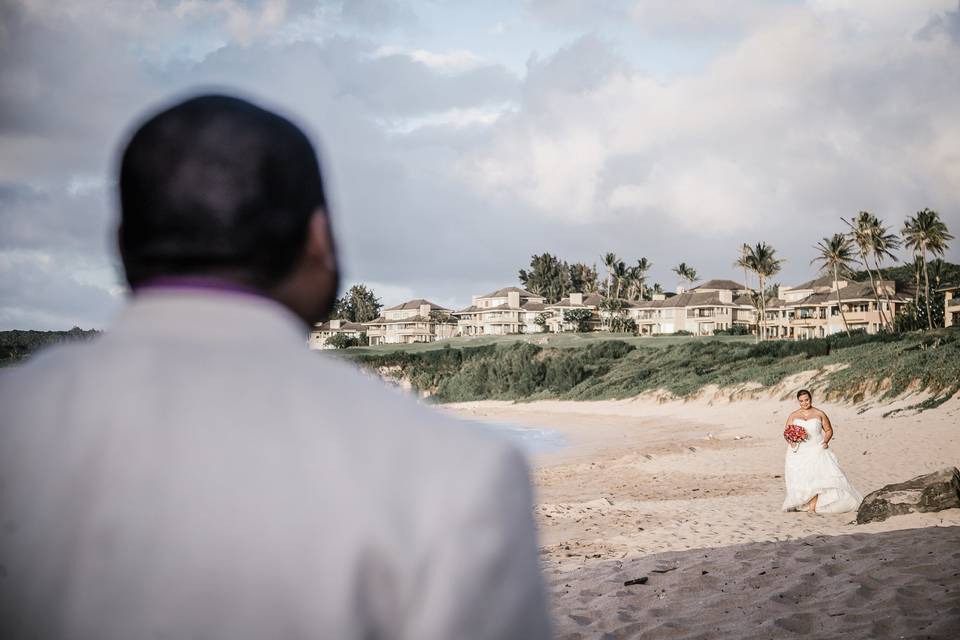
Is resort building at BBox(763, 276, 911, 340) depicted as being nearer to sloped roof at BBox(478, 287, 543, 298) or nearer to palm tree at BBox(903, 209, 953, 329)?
palm tree at BBox(903, 209, 953, 329)

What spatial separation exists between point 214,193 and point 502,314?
118705 mm

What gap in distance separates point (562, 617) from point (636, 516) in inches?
255

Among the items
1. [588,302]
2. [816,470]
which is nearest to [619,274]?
[588,302]

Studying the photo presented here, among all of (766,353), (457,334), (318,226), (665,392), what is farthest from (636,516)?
(457,334)

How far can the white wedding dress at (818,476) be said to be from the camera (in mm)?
10938

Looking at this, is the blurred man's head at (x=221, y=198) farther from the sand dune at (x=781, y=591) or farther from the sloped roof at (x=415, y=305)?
the sloped roof at (x=415, y=305)

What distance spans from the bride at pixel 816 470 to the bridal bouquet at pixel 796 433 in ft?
0.14

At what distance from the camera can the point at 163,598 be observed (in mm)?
973

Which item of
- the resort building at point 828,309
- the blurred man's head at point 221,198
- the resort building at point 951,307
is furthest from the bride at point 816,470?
the resort building at point 828,309

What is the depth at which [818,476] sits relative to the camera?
11.1 metres

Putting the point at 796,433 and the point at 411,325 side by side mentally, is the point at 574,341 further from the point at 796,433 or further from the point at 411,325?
the point at 796,433

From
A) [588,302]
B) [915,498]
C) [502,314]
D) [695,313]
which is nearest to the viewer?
[915,498]

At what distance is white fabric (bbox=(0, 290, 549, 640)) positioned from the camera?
3.17ft

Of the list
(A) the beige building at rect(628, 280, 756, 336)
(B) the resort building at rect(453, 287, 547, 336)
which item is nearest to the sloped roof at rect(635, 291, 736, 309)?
(A) the beige building at rect(628, 280, 756, 336)
